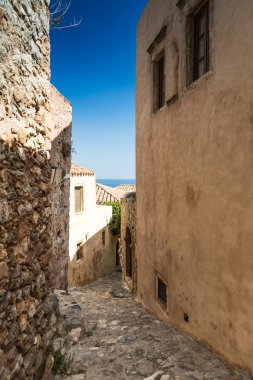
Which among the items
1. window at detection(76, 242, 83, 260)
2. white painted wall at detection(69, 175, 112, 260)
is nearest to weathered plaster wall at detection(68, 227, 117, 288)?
window at detection(76, 242, 83, 260)

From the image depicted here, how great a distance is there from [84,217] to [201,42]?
38.3 ft

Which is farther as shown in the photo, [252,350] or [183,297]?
[183,297]

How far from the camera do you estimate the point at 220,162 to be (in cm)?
423

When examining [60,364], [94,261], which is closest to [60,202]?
[60,364]

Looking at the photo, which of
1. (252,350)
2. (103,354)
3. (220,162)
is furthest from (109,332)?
(220,162)

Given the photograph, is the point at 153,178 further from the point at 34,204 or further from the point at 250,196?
the point at 34,204

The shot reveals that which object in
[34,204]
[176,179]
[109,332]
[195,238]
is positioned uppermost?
[176,179]

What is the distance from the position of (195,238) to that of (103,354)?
7.48ft

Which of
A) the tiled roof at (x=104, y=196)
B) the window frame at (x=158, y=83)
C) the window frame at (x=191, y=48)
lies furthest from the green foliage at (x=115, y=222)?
the window frame at (x=191, y=48)

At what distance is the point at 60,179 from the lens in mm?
7535

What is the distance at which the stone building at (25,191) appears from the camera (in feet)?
7.80

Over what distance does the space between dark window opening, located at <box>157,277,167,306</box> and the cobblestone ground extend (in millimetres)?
458

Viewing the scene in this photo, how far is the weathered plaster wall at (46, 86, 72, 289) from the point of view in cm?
720

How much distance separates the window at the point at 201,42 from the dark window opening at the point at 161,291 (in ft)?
14.3
